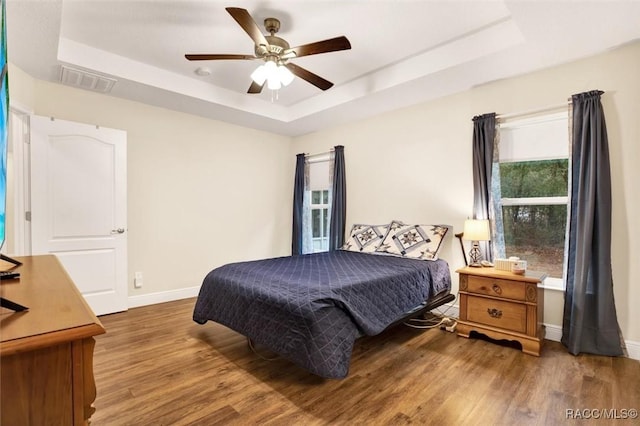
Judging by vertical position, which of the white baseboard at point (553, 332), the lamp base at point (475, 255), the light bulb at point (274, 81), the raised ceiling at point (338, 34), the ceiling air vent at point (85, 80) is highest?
the raised ceiling at point (338, 34)

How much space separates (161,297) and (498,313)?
3736 mm

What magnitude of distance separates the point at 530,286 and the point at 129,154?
433 cm

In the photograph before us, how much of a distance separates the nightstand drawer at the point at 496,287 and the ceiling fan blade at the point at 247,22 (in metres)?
2.64

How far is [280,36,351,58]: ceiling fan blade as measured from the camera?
2.16 metres

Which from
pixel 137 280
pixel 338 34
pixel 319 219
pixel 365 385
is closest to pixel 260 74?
pixel 338 34

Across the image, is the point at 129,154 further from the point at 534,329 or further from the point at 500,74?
the point at 534,329

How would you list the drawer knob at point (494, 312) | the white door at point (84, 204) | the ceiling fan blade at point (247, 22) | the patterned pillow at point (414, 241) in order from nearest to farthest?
the ceiling fan blade at point (247, 22), the drawer knob at point (494, 312), the white door at point (84, 204), the patterned pillow at point (414, 241)

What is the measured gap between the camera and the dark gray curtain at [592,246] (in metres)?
2.45

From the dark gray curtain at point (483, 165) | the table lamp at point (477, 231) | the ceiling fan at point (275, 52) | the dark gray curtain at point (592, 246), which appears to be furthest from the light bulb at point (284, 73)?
the dark gray curtain at point (592, 246)

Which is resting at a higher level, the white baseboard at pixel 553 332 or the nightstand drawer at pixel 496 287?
the nightstand drawer at pixel 496 287

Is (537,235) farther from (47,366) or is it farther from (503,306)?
(47,366)

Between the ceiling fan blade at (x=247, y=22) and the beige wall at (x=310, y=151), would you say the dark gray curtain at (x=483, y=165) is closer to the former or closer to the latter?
the beige wall at (x=310, y=151)

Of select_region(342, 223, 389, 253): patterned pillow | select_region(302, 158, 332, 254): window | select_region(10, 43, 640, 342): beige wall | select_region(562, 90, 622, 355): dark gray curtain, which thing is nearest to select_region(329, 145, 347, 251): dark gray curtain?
select_region(10, 43, 640, 342): beige wall

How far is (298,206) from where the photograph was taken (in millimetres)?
5117
